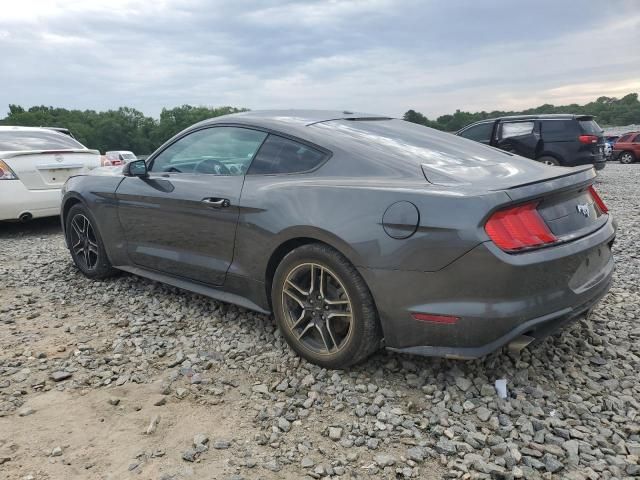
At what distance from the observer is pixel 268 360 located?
3.04 metres

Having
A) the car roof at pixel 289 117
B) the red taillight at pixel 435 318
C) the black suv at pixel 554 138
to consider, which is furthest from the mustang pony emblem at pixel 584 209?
the black suv at pixel 554 138

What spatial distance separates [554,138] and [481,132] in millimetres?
1556

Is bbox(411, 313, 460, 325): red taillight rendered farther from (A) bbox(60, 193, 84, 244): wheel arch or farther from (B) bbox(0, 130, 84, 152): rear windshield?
(B) bbox(0, 130, 84, 152): rear windshield

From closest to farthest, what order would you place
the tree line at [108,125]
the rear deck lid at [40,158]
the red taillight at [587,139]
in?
the rear deck lid at [40,158]
the red taillight at [587,139]
the tree line at [108,125]

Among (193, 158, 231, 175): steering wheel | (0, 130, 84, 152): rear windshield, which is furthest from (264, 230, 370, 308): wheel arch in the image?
(0, 130, 84, 152): rear windshield

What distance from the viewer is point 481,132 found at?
A: 11.8 m

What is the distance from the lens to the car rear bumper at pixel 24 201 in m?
6.31

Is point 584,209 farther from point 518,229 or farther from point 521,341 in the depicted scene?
point 521,341

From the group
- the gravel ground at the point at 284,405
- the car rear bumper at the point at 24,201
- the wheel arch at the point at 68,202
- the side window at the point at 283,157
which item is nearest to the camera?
the gravel ground at the point at 284,405

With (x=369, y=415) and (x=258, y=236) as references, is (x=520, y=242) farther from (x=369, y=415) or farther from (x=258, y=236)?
(x=258, y=236)

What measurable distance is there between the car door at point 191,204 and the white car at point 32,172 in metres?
2.68

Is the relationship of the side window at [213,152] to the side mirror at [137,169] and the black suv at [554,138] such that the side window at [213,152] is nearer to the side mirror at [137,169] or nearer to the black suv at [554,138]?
the side mirror at [137,169]

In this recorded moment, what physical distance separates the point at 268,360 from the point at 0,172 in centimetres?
510

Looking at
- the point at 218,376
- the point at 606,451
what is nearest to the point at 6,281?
the point at 218,376
